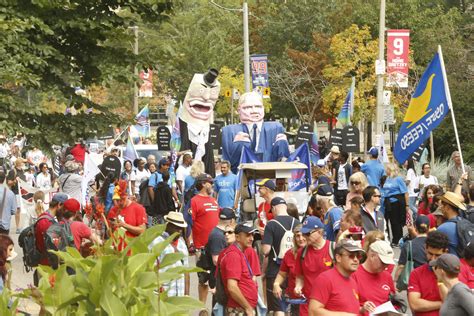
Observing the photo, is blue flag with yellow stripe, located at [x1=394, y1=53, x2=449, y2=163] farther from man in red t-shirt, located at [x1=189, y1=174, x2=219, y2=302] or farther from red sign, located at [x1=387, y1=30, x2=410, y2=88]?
red sign, located at [x1=387, y1=30, x2=410, y2=88]

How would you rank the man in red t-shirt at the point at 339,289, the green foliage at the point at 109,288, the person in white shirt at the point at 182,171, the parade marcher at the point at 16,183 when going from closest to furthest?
1. the green foliage at the point at 109,288
2. the man in red t-shirt at the point at 339,289
3. the parade marcher at the point at 16,183
4. the person in white shirt at the point at 182,171

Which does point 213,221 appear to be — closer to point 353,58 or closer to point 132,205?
point 132,205

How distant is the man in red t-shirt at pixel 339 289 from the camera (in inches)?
342

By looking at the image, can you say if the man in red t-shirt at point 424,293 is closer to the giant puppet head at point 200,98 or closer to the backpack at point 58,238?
the backpack at point 58,238

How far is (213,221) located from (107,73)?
7.80ft

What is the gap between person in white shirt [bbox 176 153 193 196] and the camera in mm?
23188

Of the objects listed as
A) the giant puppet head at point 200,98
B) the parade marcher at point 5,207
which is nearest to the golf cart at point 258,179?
the parade marcher at point 5,207

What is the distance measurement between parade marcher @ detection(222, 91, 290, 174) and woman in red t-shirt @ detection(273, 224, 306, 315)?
959cm

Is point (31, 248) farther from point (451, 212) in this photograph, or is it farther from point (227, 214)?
point (451, 212)

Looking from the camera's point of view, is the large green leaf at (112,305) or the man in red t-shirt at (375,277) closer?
the large green leaf at (112,305)

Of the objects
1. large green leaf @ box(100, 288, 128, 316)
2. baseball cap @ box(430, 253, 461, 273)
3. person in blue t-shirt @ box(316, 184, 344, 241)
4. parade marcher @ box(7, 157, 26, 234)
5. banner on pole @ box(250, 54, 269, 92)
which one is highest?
banner on pole @ box(250, 54, 269, 92)

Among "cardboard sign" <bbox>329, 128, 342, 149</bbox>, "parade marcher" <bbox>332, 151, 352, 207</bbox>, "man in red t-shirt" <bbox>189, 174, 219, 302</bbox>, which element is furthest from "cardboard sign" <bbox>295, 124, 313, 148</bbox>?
"man in red t-shirt" <bbox>189, 174, 219, 302</bbox>

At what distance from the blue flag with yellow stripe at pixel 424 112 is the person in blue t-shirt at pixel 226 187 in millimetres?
2728

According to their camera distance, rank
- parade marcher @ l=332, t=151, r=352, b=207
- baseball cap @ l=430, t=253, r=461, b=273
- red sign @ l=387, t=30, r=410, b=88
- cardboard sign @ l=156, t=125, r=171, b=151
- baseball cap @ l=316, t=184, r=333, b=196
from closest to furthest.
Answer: baseball cap @ l=430, t=253, r=461, b=273, baseball cap @ l=316, t=184, r=333, b=196, parade marcher @ l=332, t=151, r=352, b=207, cardboard sign @ l=156, t=125, r=171, b=151, red sign @ l=387, t=30, r=410, b=88
